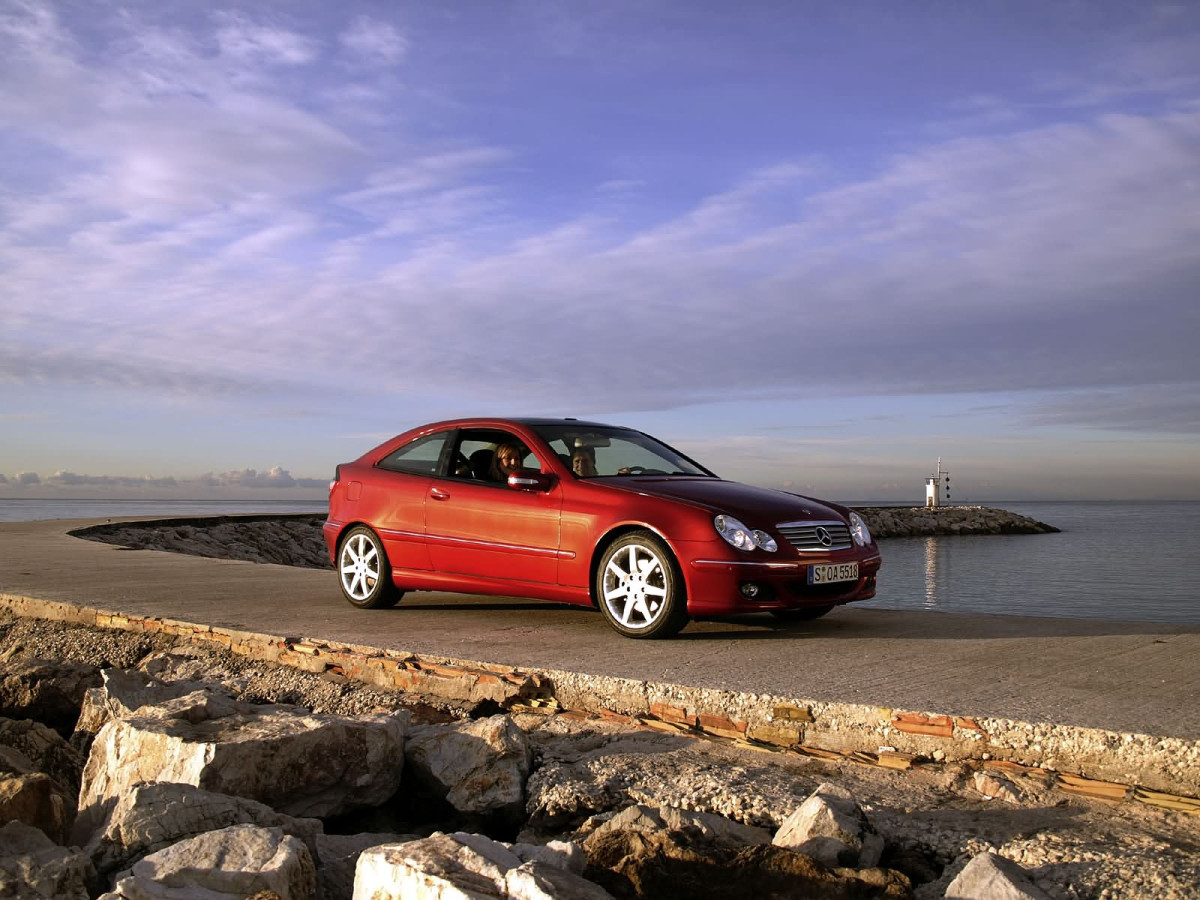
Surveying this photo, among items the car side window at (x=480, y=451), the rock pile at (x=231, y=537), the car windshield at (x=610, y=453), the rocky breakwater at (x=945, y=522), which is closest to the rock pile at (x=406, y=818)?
the car windshield at (x=610, y=453)

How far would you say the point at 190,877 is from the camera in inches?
122

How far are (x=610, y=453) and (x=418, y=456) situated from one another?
1555 millimetres

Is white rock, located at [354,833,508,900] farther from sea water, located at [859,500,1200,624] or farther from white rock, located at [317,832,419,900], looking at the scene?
sea water, located at [859,500,1200,624]

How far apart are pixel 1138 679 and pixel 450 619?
4467mm

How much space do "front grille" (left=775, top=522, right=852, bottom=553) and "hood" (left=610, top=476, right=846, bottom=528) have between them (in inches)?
1.9

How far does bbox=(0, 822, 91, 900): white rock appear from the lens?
10.2 feet

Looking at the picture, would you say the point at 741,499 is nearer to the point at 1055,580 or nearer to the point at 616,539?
the point at 616,539

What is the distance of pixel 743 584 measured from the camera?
6.31 metres

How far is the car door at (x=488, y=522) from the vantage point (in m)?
7.01

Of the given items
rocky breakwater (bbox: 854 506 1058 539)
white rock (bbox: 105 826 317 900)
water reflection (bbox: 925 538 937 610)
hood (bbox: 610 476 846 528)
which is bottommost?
water reflection (bbox: 925 538 937 610)

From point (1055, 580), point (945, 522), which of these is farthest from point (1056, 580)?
point (945, 522)

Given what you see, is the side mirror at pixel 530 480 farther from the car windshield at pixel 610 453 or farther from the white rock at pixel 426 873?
the white rock at pixel 426 873

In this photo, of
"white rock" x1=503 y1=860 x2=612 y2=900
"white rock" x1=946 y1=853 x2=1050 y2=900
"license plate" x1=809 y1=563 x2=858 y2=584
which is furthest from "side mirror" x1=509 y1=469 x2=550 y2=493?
"white rock" x1=946 y1=853 x2=1050 y2=900

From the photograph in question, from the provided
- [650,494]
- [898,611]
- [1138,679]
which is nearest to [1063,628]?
[898,611]
